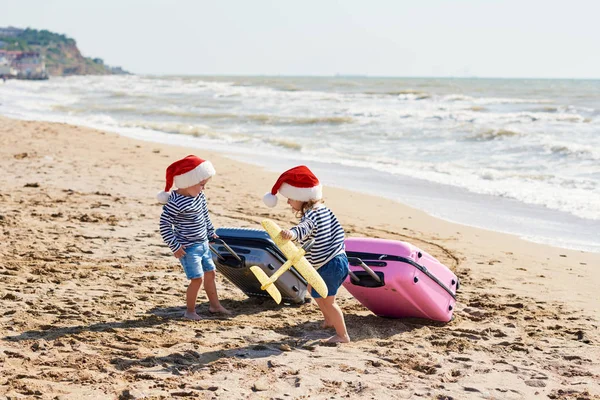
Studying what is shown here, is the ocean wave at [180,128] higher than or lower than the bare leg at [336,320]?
higher

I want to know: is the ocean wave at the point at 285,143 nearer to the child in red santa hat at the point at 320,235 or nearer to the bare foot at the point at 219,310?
the bare foot at the point at 219,310

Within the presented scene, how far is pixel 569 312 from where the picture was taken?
563 centimetres

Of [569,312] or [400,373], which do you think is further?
[569,312]

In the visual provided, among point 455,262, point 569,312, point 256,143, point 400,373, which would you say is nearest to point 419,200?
point 455,262

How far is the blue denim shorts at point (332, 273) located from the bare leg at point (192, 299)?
88 centimetres

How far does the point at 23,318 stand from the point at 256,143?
46.6 ft

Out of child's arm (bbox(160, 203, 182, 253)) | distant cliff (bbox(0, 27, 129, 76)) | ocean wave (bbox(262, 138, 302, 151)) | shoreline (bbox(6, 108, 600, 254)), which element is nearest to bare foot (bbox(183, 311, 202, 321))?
child's arm (bbox(160, 203, 182, 253))

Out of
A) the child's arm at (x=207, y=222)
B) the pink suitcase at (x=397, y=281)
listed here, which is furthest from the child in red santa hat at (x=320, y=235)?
the child's arm at (x=207, y=222)

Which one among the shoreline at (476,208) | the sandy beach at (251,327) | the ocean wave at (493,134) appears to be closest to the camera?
the sandy beach at (251,327)

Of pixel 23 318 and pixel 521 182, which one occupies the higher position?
pixel 521 182

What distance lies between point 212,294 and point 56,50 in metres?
189

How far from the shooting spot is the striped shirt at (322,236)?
473cm

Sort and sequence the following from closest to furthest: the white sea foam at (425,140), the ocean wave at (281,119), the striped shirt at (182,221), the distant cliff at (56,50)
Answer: the striped shirt at (182,221), the white sea foam at (425,140), the ocean wave at (281,119), the distant cliff at (56,50)

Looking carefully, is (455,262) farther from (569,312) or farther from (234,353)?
(234,353)
